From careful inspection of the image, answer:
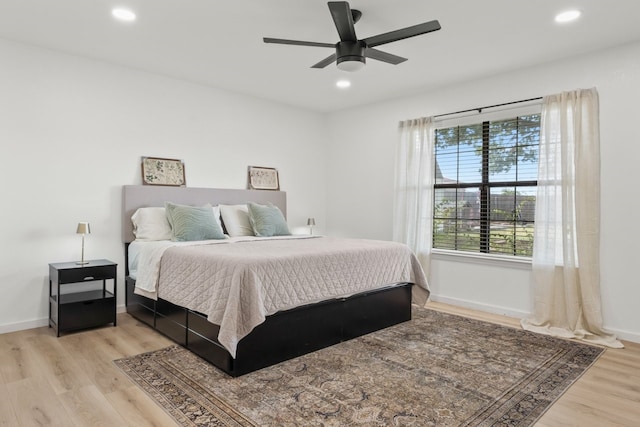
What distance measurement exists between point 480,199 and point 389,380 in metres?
2.65

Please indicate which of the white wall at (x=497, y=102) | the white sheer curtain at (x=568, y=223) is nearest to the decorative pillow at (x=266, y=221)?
the white wall at (x=497, y=102)

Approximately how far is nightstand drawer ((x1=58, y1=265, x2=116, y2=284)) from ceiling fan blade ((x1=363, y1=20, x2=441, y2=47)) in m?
2.87

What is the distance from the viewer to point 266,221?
4.36 metres

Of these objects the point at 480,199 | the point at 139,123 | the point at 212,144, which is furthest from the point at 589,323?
the point at 139,123

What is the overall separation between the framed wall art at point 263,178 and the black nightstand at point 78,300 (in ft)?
6.70

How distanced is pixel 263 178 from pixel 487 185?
2.75 metres

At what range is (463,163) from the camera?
4.55 meters

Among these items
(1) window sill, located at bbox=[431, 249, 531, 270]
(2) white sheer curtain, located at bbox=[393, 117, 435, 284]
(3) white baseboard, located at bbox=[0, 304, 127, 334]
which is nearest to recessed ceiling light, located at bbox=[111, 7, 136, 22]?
(3) white baseboard, located at bbox=[0, 304, 127, 334]

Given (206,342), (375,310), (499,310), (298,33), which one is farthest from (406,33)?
(499,310)

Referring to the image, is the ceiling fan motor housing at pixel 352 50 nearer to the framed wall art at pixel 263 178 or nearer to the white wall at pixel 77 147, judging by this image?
the white wall at pixel 77 147

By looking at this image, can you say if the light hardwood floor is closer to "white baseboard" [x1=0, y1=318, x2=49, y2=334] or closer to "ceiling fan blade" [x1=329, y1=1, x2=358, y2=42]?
"white baseboard" [x1=0, y1=318, x2=49, y2=334]

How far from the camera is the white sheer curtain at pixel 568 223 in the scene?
3.47 meters

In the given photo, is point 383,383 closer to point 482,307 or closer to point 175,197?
point 482,307

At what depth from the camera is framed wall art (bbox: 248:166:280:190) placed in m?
5.11
